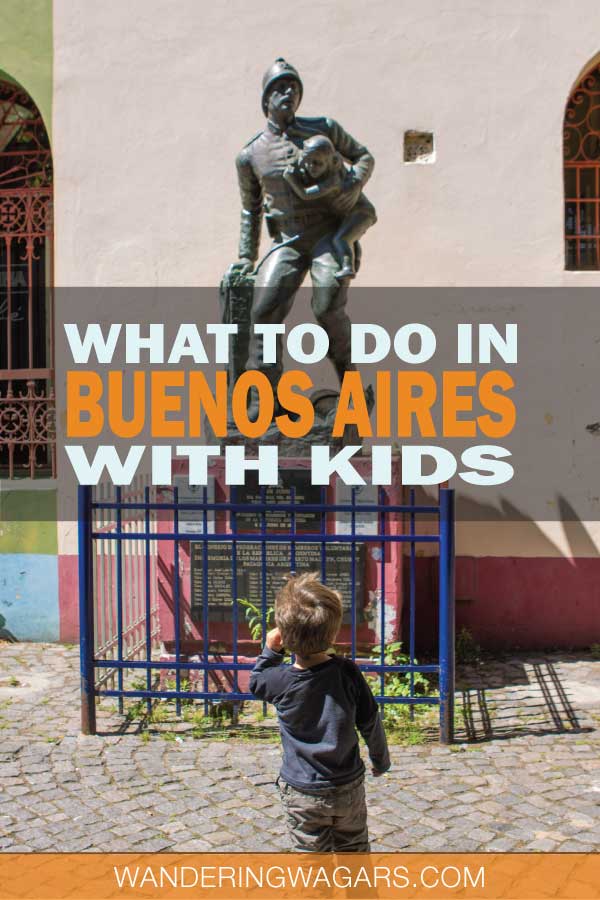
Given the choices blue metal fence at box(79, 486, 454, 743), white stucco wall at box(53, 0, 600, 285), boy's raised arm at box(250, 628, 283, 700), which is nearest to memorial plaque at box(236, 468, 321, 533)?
blue metal fence at box(79, 486, 454, 743)

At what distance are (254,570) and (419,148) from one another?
11.1 feet

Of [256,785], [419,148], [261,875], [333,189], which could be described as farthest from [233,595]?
[419,148]

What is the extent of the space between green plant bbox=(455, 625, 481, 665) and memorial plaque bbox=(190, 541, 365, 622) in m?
1.38

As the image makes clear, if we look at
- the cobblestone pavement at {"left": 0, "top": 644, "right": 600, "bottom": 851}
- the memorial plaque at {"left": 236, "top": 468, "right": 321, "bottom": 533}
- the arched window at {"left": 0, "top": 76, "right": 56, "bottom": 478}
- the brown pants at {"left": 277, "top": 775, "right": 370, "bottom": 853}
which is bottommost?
the cobblestone pavement at {"left": 0, "top": 644, "right": 600, "bottom": 851}

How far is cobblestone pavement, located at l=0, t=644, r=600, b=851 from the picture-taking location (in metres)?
3.42

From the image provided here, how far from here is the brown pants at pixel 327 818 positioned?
2.48 m

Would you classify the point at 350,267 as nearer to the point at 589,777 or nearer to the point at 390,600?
the point at 390,600

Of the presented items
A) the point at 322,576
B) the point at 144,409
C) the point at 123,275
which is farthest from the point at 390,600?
the point at 123,275

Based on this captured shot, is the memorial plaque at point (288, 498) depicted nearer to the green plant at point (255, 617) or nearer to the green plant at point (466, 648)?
the green plant at point (255, 617)

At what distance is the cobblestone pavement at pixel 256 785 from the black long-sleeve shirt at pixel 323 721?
0.97 metres

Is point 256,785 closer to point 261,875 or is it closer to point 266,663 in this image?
point 261,875

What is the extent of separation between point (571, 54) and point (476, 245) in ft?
4.79

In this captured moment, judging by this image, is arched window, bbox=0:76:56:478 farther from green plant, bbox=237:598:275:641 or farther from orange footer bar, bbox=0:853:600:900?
orange footer bar, bbox=0:853:600:900

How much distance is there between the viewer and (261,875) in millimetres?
3150
